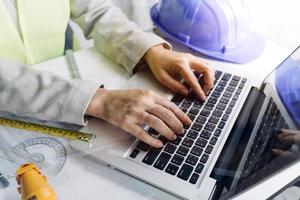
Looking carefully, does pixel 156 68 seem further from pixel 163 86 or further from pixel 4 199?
pixel 4 199

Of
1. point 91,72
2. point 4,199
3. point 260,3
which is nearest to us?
point 4,199

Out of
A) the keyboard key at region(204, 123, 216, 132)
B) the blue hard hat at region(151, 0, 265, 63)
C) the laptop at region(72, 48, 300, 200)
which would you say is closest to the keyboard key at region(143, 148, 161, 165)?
the laptop at region(72, 48, 300, 200)

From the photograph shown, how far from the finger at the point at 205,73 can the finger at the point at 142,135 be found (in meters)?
0.18

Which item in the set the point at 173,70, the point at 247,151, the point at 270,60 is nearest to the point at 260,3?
the point at 270,60

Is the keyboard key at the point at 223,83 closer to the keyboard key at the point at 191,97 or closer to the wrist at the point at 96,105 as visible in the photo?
the keyboard key at the point at 191,97

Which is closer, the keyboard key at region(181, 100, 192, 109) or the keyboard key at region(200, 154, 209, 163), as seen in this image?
the keyboard key at region(200, 154, 209, 163)

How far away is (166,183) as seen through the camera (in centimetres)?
46

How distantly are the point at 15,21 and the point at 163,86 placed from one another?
35 cm

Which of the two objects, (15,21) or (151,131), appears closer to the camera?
(151,131)

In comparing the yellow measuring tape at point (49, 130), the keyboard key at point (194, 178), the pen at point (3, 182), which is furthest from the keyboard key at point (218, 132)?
the pen at point (3, 182)

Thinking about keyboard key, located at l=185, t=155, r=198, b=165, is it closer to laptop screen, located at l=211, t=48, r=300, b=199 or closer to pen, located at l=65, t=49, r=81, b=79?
laptop screen, located at l=211, t=48, r=300, b=199

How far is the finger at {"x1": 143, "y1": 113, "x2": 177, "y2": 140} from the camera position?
0.52 meters

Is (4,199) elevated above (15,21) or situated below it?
below

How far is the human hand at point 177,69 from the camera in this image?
2.07ft
